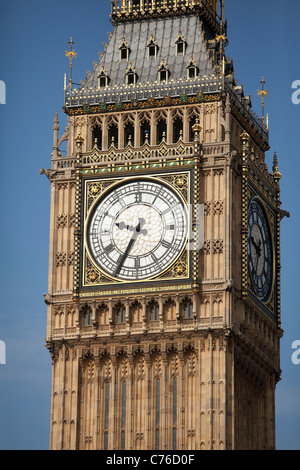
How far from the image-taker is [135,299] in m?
82.3

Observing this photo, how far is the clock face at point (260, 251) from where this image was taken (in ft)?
276

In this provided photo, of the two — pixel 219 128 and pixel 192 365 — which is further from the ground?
pixel 219 128

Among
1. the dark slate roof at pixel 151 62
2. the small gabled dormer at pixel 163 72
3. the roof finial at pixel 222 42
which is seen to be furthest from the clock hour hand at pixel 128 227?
the roof finial at pixel 222 42

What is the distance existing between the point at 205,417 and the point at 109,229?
21.5ft

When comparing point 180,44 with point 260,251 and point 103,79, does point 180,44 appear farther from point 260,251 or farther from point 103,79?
point 260,251

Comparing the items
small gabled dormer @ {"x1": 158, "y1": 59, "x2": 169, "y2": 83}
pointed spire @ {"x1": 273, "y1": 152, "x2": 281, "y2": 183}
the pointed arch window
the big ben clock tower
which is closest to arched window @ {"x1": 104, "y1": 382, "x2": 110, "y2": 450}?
the big ben clock tower

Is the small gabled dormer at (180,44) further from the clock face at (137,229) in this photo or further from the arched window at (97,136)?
the clock face at (137,229)

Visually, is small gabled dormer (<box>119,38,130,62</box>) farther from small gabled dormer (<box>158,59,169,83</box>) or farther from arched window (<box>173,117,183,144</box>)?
arched window (<box>173,117,183,144</box>)

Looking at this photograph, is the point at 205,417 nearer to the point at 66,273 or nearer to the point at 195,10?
the point at 66,273

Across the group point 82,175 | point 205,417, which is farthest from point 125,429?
point 82,175

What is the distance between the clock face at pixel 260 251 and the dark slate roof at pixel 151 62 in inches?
160

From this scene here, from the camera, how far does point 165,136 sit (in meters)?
84.2
